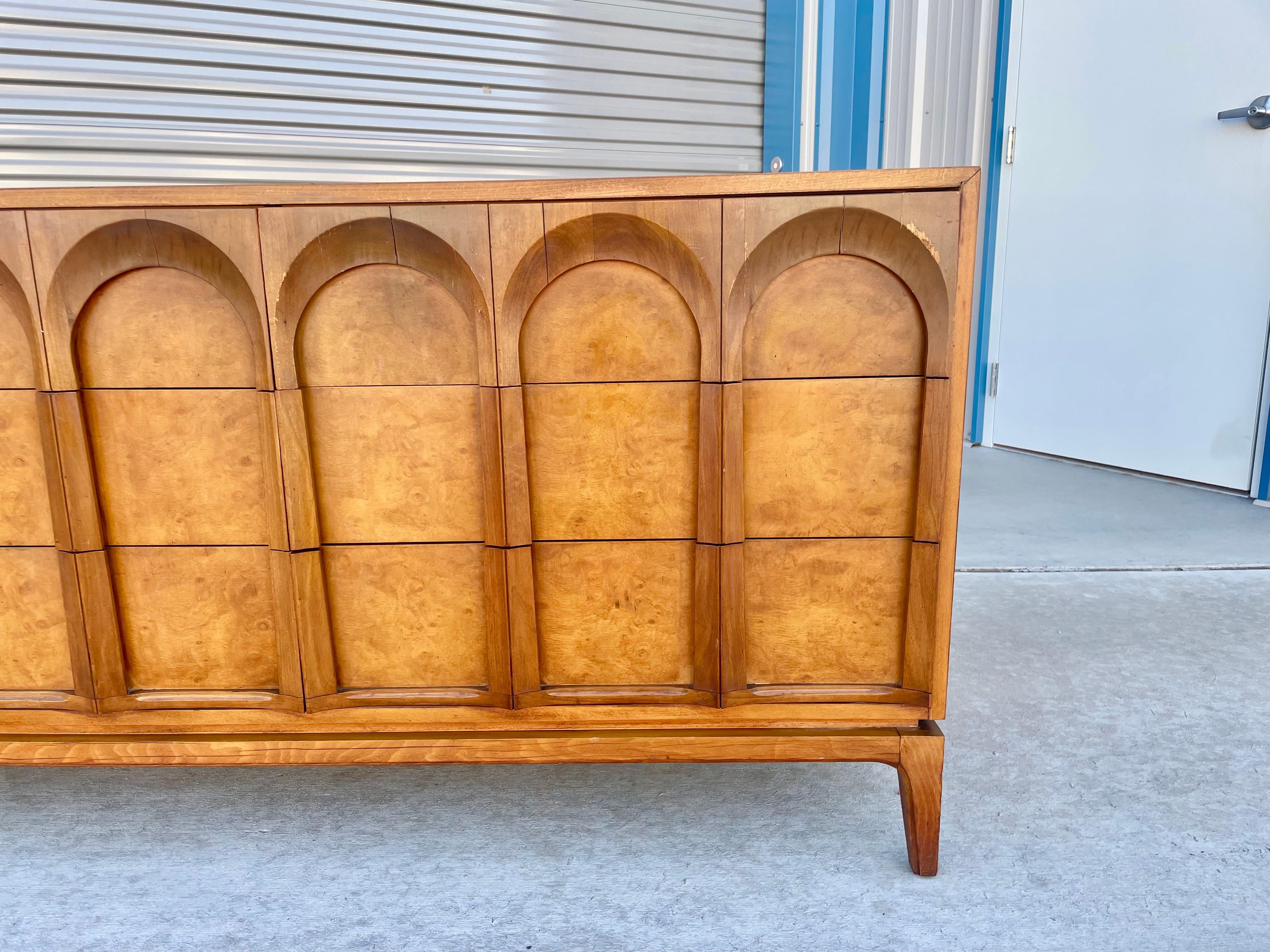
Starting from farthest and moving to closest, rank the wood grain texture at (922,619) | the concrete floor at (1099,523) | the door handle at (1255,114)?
the door handle at (1255,114)
the concrete floor at (1099,523)
the wood grain texture at (922,619)

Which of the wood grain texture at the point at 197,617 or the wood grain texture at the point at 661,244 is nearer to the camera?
the wood grain texture at the point at 661,244

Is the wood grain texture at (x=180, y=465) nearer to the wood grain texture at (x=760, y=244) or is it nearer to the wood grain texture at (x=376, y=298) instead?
the wood grain texture at (x=376, y=298)

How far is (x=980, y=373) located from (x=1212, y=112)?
1.62 m

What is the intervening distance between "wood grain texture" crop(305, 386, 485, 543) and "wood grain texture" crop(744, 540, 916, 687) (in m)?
0.44

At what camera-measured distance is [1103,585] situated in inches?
92.9

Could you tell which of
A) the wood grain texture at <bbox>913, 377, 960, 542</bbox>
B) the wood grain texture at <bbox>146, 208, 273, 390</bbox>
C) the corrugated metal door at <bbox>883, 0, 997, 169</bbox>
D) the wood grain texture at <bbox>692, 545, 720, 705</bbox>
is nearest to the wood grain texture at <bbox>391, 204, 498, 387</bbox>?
the wood grain texture at <bbox>146, 208, 273, 390</bbox>

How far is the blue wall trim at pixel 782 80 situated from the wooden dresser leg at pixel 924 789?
2.29 m

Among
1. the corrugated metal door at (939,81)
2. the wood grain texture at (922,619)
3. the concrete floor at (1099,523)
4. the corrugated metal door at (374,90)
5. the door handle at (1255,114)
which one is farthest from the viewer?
the corrugated metal door at (939,81)

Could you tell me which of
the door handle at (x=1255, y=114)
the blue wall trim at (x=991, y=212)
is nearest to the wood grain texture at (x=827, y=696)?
the door handle at (x=1255, y=114)

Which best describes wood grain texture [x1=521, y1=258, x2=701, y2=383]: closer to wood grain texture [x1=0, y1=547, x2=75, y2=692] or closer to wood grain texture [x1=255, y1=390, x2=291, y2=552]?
wood grain texture [x1=255, y1=390, x2=291, y2=552]

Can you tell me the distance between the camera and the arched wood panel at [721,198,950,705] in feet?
3.38

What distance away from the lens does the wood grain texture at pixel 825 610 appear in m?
1.13

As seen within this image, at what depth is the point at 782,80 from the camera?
9.32 ft

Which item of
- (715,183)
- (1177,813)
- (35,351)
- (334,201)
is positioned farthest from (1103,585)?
(35,351)
